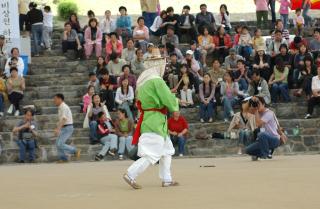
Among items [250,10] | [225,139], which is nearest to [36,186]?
[225,139]

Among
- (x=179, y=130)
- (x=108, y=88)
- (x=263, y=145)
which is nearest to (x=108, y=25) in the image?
(x=108, y=88)

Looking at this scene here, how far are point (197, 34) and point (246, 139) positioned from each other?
7.09 meters

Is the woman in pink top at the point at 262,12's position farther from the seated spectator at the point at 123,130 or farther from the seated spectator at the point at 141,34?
the seated spectator at the point at 123,130

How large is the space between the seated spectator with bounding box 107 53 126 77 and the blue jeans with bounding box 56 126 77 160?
384 centimetres

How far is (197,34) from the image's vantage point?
27094 millimetres

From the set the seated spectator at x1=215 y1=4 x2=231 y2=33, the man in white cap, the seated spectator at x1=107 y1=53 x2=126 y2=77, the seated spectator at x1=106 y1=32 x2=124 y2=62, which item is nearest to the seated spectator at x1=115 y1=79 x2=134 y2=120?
the seated spectator at x1=107 y1=53 x2=126 y2=77

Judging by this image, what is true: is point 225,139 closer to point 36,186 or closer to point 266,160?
point 266,160

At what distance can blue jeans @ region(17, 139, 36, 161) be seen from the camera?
69.6 feet

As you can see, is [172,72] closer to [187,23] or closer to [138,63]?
[138,63]

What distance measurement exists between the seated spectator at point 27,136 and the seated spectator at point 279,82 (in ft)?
20.0

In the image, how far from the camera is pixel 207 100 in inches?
900

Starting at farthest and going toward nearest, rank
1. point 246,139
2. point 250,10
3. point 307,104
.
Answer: point 250,10
point 307,104
point 246,139

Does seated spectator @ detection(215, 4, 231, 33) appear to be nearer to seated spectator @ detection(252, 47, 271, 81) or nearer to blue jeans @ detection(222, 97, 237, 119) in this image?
seated spectator @ detection(252, 47, 271, 81)

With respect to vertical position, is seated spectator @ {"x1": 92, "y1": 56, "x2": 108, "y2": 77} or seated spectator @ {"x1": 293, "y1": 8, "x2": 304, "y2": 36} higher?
seated spectator @ {"x1": 293, "y1": 8, "x2": 304, "y2": 36}
